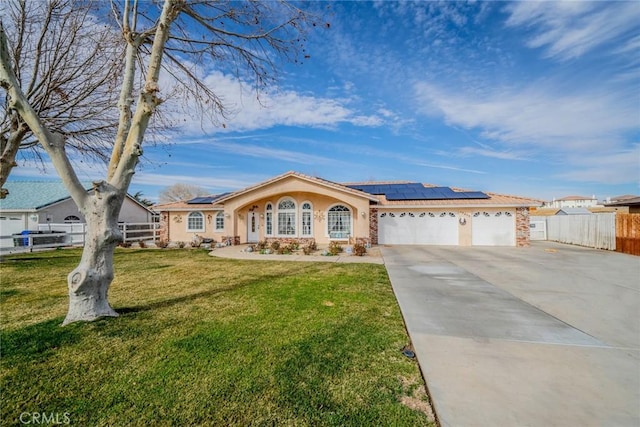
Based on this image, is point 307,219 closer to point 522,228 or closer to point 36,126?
point 522,228

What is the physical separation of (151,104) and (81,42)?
4567 millimetres

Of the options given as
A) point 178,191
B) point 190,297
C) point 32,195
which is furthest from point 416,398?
point 178,191

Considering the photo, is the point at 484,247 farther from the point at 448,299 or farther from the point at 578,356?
the point at 578,356

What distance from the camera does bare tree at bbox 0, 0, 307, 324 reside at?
5078 millimetres

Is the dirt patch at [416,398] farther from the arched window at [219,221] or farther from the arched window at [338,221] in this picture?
the arched window at [219,221]

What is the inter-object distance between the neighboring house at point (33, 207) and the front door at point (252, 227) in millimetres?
14764

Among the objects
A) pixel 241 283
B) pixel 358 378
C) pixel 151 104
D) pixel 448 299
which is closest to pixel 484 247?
pixel 448 299

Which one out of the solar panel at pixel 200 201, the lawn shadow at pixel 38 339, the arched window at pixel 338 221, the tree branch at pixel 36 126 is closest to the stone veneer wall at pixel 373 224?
the arched window at pixel 338 221

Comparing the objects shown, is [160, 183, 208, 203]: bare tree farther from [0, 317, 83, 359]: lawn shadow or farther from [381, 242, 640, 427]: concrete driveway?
[381, 242, 640, 427]: concrete driveway

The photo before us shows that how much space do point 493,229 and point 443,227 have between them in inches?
120

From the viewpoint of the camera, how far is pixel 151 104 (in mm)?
5477

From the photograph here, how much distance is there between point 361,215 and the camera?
16.5 meters

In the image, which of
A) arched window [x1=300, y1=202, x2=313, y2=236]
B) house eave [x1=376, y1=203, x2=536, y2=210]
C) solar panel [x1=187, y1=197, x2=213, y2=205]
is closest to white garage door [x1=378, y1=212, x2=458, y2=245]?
house eave [x1=376, y1=203, x2=536, y2=210]

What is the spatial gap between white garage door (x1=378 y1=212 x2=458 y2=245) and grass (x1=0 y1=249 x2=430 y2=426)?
11.8 meters
